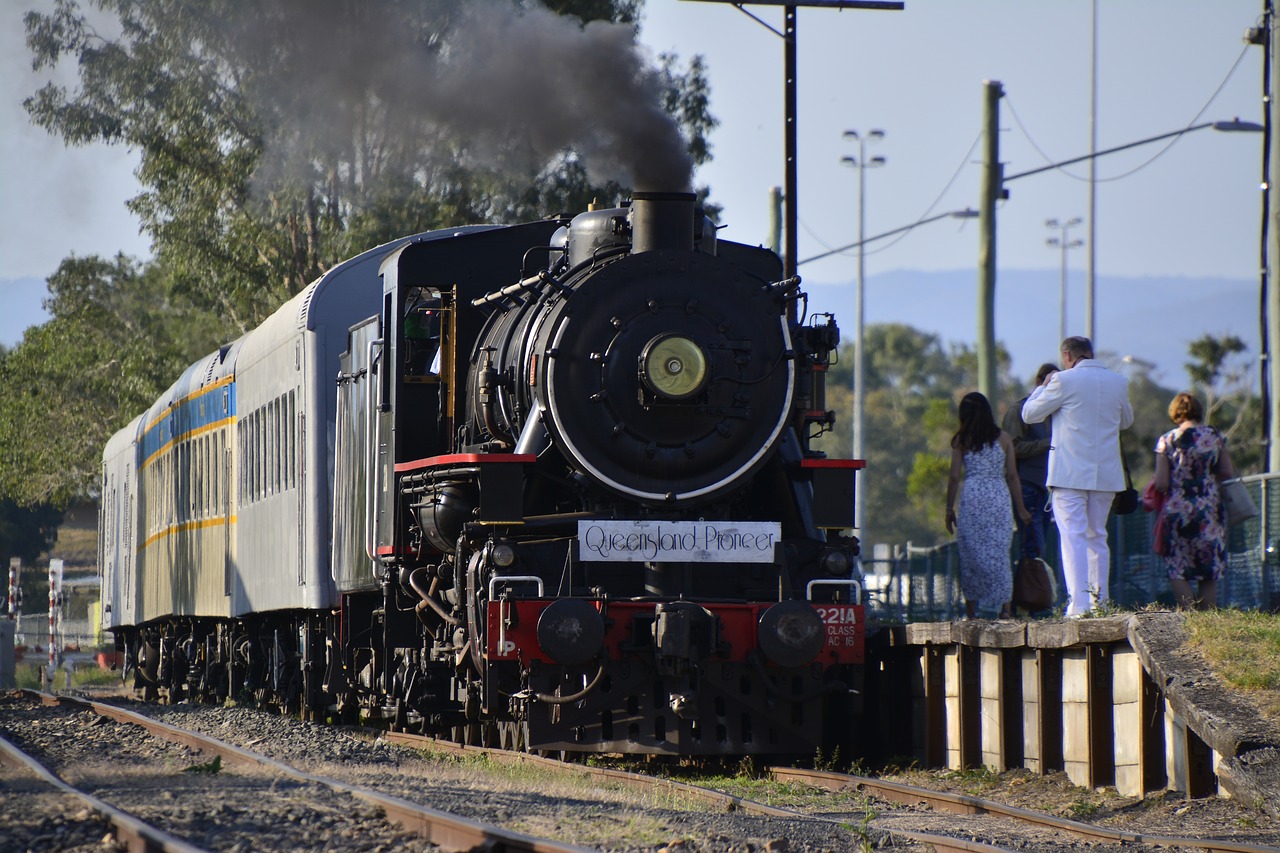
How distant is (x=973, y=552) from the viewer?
1159 cm

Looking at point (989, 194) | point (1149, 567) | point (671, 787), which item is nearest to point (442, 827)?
point (671, 787)

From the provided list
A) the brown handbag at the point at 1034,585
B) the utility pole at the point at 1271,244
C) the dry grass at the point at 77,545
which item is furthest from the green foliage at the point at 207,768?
the dry grass at the point at 77,545

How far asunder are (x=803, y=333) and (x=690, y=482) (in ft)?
4.22

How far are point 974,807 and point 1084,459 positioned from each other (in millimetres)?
3147

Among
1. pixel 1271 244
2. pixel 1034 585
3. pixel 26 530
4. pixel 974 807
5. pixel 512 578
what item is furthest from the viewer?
pixel 26 530

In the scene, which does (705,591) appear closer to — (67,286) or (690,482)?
(690,482)

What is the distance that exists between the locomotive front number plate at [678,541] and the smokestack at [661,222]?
1.60 meters

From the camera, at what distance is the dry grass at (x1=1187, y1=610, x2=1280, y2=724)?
25.3 ft

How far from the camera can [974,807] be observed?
800 centimetres

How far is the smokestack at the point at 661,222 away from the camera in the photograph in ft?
32.1

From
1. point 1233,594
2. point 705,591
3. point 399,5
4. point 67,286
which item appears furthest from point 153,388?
point 705,591

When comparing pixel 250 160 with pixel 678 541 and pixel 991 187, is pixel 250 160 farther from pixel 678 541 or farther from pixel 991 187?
pixel 678 541

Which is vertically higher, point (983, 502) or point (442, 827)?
point (983, 502)

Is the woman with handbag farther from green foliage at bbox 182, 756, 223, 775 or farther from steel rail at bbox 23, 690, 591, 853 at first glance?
green foliage at bbox 182, 756, 223, 775
